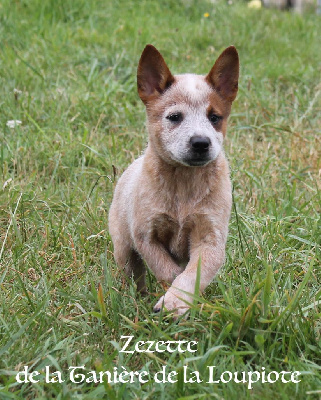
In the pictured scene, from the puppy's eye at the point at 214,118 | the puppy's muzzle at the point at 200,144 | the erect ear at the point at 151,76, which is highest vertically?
the erect ear at the point at 151,76

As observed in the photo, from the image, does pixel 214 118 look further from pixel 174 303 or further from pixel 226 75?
pixel 174 303

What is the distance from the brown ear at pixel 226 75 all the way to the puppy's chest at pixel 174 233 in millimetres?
838

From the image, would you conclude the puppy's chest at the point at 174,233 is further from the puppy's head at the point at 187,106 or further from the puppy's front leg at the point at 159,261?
the puppy's head at the point at 187,106

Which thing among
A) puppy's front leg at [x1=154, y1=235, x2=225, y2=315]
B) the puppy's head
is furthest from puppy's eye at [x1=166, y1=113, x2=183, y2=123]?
puppy's front leg at [x1=154, y1=235, x2=225, y2=315]

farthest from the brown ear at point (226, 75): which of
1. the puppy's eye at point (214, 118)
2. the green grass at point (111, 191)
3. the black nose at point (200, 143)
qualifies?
the green grass at point (111, 191)

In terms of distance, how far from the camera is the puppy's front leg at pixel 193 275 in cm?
347

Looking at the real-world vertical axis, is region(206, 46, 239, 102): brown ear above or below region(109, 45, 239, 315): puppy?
above

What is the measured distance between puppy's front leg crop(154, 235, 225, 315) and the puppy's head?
0.50m

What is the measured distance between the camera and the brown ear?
3916 mm

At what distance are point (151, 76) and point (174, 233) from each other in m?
0.98

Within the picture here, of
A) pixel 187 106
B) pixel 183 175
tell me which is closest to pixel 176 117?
pixel 187 106

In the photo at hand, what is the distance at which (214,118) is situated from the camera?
12.6 feet

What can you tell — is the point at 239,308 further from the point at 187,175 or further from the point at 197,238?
the point at 187,175

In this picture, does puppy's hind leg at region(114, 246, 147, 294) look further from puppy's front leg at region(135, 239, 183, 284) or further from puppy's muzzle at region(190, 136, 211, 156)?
puppy's muzzle at region(190, 136, 211, 156)
